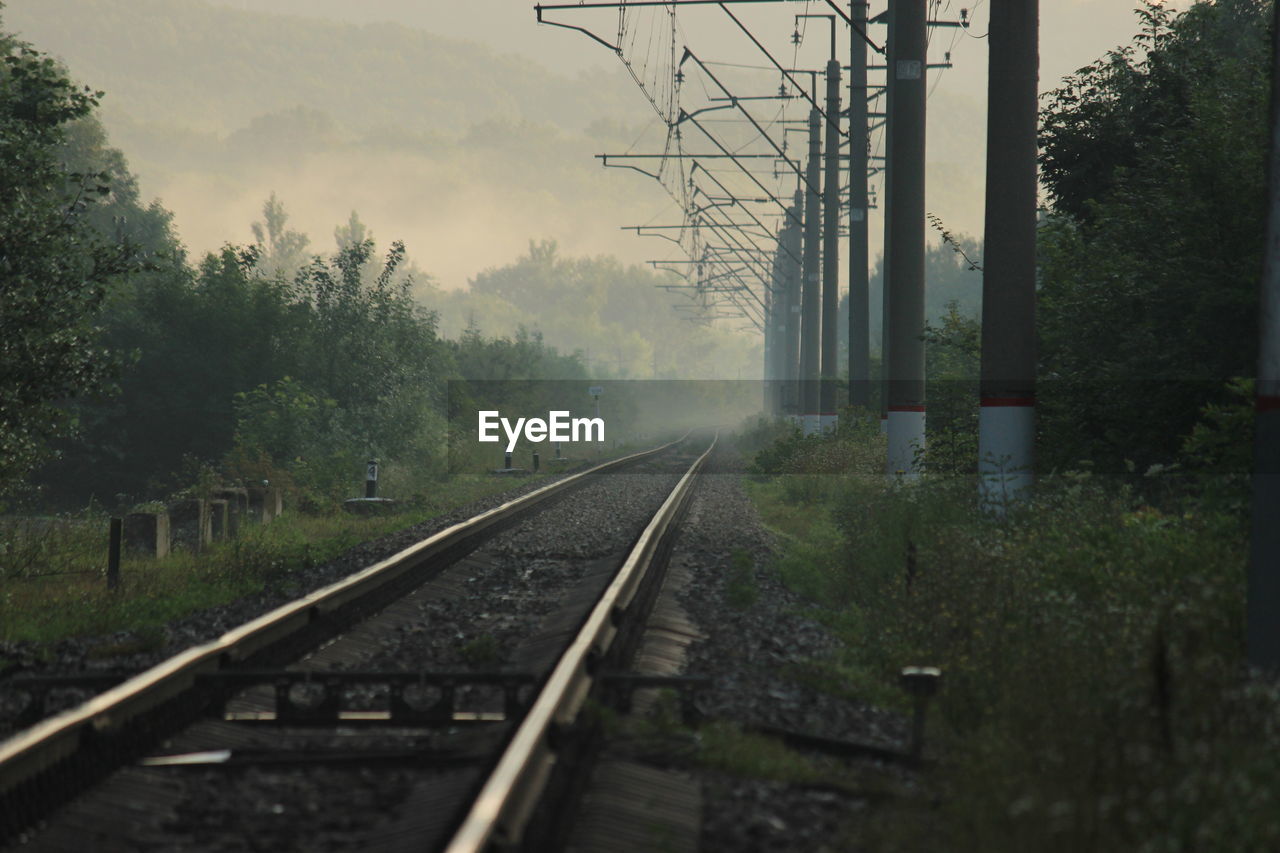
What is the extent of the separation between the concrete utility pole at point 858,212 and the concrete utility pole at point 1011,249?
15361mm

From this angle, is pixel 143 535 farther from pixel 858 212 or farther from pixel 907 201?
pixel 858 212

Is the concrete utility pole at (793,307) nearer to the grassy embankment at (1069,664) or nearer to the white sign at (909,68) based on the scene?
the white sign at (909,68)

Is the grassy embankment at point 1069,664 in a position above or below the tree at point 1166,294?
below

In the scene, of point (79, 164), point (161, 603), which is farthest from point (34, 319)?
point (79, 164)

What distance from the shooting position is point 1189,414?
12578 millimetres

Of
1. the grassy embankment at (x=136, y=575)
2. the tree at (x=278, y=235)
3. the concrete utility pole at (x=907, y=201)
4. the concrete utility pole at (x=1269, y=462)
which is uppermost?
the tree at (x=278, y=235)

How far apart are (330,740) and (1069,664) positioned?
3.48 metres

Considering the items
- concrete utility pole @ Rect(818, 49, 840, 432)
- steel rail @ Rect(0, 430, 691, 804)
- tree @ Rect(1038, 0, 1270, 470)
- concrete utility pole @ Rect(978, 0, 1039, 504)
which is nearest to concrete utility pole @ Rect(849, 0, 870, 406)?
concrete utility pole @ Rect(818, 49, 840, 432)

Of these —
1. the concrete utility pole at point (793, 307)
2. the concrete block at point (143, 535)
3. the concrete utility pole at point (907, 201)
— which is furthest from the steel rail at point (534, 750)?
the concrete utility pole at point (793, 307)

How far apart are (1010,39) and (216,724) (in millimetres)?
9980

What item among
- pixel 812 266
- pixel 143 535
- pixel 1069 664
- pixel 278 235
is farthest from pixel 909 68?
pixel 278 235

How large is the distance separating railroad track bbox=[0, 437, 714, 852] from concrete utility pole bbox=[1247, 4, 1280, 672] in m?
3.07

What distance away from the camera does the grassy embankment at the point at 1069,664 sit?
3918mm

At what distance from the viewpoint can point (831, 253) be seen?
3431 cm
